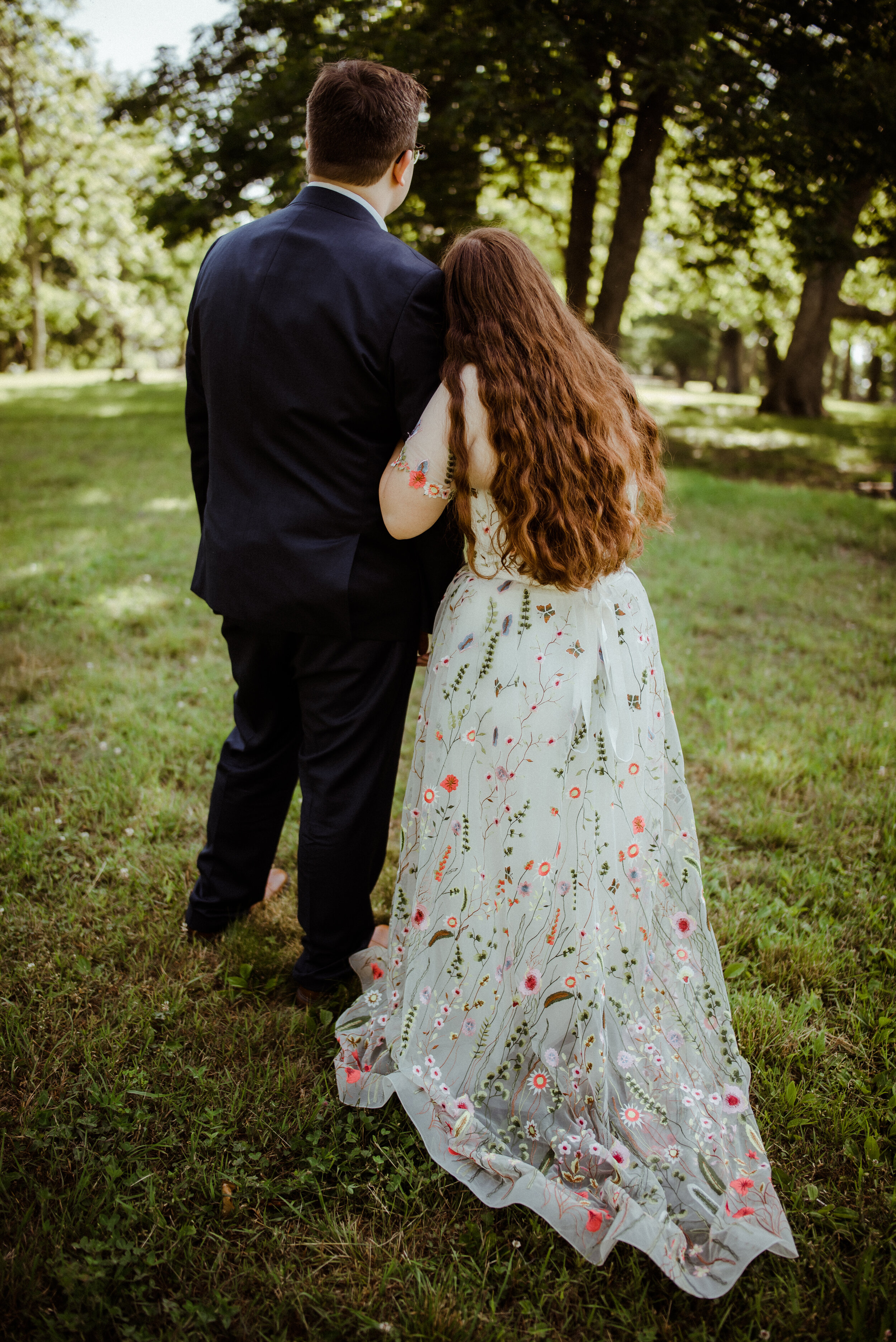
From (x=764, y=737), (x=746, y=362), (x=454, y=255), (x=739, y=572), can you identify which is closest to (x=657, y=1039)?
(x=454, y=255)

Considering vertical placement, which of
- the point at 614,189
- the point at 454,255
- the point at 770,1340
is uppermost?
the point at 614,189

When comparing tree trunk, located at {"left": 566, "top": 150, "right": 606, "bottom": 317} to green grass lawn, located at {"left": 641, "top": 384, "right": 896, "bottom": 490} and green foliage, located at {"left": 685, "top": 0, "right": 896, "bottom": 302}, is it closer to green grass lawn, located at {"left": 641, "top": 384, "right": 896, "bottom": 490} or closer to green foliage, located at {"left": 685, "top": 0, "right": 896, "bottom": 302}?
green foliage, located at {"left": 685, "top": 0, "right": 896, "bottom": 302}

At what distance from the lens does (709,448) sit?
507 inches

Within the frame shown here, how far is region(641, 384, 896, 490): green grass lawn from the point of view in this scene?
11.3m

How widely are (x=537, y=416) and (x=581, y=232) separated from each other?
9.76m

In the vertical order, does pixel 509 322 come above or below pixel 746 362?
below

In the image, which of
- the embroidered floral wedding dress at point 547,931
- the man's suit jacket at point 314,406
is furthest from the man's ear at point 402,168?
the embroidered floral wedding dress at point 547,931

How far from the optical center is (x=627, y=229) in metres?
9.49

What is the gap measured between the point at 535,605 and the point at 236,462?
0.82m

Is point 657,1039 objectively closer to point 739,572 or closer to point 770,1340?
point 770,1340

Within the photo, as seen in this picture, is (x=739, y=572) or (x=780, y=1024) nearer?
(x=780, y=1024)

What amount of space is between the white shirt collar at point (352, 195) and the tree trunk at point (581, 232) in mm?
8552

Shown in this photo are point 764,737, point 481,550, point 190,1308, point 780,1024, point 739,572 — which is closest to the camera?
point 190,1308

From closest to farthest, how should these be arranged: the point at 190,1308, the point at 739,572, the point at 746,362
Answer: the point at 190,1308 → the point at 739,572 → the point at 746,362
